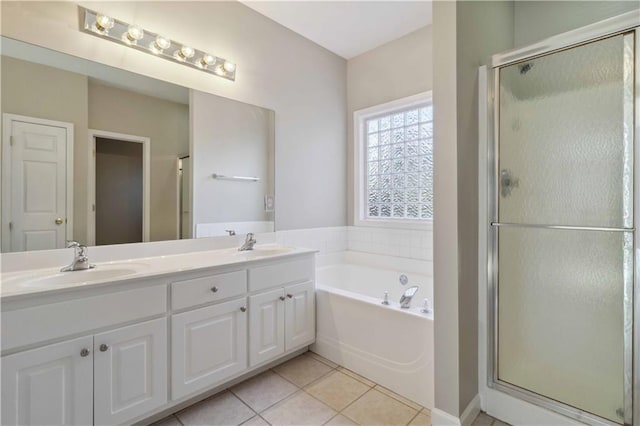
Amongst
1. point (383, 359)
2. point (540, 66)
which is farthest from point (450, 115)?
point (383, 359)

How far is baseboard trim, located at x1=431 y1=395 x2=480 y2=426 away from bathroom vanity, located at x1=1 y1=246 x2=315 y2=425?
0.99m

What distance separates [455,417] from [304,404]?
2.65 ft

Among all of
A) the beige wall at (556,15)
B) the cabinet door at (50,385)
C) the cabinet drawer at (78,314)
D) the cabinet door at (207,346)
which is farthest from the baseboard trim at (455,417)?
the beige wall at (556,15)

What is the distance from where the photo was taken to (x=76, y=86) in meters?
1.69

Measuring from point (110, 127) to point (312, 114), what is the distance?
5.73ft

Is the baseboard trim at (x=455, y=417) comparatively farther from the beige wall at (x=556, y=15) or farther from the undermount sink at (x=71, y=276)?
the beige wall at (x=556, y=15)

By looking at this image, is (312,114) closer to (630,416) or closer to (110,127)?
(110,127)

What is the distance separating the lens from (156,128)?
2006mm

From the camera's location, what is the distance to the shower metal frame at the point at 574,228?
131 cm

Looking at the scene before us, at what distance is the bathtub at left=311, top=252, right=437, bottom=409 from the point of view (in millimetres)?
1740

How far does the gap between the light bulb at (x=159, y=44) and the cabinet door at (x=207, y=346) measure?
166cm

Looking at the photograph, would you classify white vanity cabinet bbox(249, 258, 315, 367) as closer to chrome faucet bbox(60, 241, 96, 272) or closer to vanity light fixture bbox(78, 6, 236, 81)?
chrome faucet bbox(60, 241, 96, 272)

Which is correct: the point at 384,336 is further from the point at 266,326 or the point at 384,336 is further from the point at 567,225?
the point at 567,225

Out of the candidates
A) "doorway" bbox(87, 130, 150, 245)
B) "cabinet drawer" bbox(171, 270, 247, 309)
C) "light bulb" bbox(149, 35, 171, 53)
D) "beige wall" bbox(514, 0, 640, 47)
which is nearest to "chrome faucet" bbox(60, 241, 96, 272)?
"doorway" bbox(87, 130, 150, 245)
